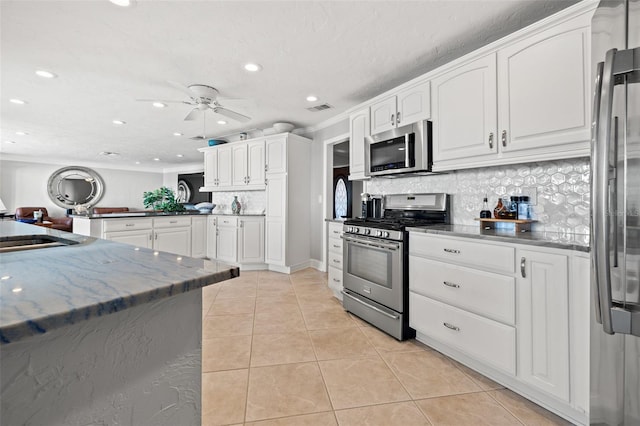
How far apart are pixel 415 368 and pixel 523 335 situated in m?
0.69

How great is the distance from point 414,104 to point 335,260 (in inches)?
69.5

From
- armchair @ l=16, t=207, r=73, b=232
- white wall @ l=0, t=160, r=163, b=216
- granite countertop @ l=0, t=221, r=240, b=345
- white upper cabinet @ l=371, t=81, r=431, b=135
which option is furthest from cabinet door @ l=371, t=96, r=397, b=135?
white wall @ l=0, t=160, r=163, b=216

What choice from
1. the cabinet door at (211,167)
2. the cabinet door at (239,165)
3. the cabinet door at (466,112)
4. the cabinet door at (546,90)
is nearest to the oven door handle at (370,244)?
the cabinet door at (466,112)

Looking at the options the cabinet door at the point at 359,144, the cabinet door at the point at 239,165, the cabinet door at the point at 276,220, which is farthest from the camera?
the cabinet door at the point at 239,165

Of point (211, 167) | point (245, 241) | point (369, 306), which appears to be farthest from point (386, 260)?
point (211, 167)

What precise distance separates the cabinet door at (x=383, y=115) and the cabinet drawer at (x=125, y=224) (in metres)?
3.62

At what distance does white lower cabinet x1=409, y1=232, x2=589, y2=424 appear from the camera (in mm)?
1401

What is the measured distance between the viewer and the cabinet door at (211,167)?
5.33 meters

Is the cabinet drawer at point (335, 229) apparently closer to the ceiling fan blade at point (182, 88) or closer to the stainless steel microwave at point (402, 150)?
the stainless steel microwave at point (402, 150)

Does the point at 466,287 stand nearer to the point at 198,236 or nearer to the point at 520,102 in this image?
the point at 520,102

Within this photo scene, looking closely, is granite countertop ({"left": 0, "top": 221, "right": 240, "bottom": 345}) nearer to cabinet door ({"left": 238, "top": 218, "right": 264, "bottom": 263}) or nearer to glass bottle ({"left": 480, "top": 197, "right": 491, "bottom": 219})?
glass bottle ({"left": 480, "top": 197, "right": 491, "bottom": 219})

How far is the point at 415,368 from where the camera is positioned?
1921 millimetres

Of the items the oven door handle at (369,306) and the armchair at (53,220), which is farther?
the armchair at (53,220)

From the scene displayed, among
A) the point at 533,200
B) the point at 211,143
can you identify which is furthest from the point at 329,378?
the point at 211,143
